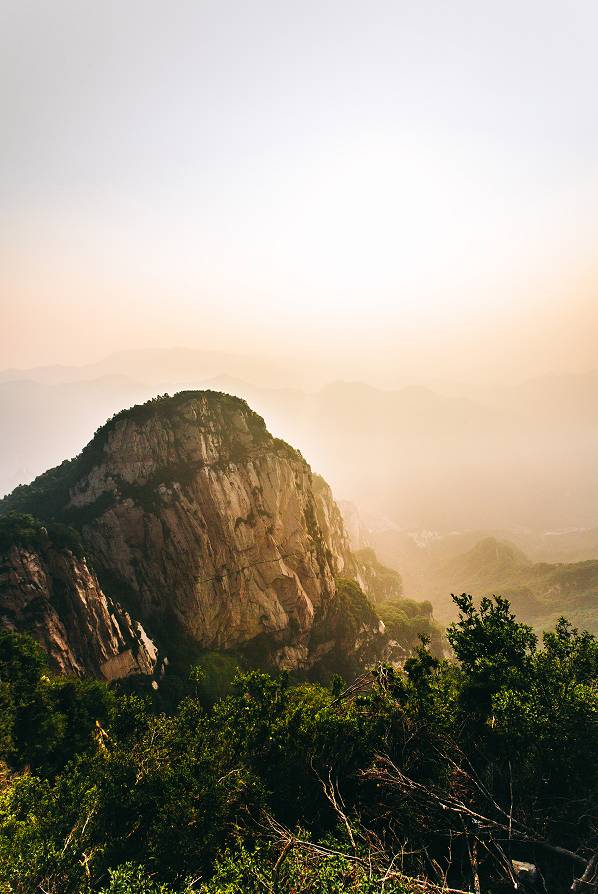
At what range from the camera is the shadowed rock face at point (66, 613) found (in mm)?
50844

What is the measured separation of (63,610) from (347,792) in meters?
46.9

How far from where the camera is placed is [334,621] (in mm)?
93000

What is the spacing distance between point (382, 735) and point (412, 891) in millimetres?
10182

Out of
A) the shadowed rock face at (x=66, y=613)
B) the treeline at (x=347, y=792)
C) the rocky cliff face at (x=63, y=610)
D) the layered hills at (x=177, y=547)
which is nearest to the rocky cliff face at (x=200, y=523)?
the layered hills at (x=177, y=547)

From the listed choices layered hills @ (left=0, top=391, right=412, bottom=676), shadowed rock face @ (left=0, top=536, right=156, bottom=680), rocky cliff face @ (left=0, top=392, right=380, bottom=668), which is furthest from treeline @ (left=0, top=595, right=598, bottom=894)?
rocky cliff face @ (left=0, top=392, right=380, bottom=668)

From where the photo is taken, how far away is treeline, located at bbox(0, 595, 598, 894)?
57.7 ft

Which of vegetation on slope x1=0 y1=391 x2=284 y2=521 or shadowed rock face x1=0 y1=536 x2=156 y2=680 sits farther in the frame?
vegetation on slope x1=0 y1=391 x2=284 y2=521

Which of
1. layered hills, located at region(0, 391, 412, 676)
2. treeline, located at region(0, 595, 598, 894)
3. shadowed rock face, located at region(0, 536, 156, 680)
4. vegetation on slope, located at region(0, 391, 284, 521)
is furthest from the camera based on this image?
vegetation on slope, located at region(0, 391, 284, 521)

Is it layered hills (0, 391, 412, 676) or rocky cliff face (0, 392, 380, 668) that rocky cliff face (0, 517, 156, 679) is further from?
rocky cliff face (0, 392, 380, 668)

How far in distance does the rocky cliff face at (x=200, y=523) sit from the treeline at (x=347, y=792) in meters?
37.9

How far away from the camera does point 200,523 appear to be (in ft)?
241

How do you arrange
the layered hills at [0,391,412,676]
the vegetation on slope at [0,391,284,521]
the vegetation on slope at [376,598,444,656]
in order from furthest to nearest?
the vegetation on slope at [376,598,444,656]
the vegetation on slope at [0,391,284,521]
the layered hills at [0,391,412,676]

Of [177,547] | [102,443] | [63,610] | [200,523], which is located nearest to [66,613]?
[63,610]

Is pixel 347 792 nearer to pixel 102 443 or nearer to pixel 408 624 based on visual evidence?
pixel 102 443
